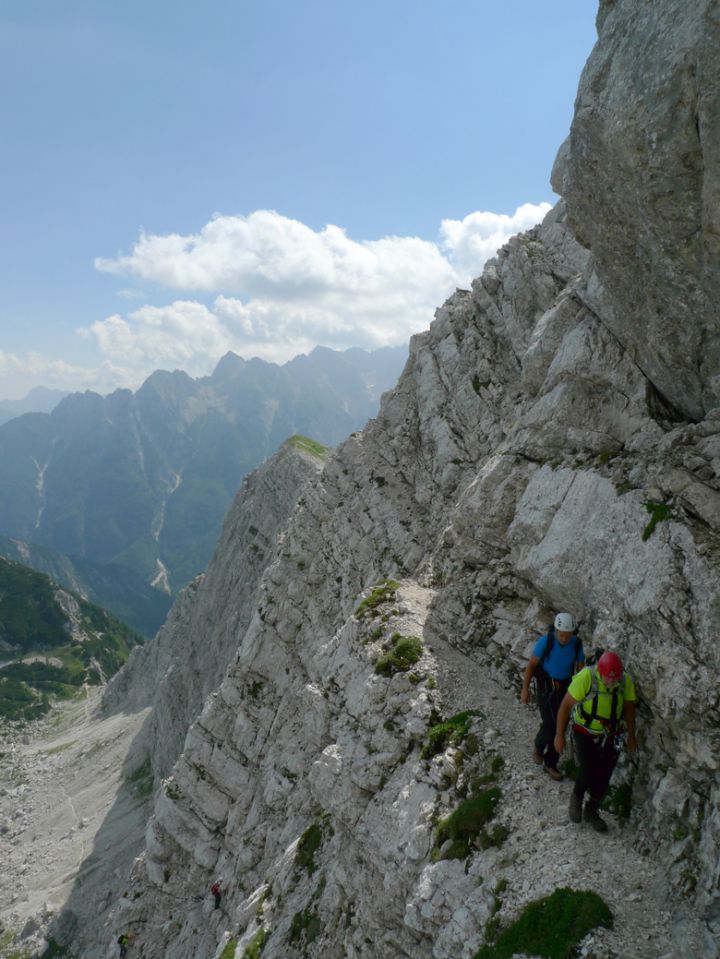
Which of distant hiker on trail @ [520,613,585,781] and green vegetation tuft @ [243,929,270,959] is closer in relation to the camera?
distant hiker on trail @ [520,613,585,781]

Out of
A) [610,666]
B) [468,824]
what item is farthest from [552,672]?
[468,824]

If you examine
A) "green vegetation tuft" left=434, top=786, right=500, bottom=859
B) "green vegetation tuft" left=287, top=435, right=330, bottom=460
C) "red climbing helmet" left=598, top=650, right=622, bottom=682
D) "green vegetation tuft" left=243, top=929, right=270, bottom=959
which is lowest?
"green vegetation tuft" left=243, top=929, right=270, bottom=959

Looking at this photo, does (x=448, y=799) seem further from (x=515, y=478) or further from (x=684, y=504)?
(x=515, y=478)

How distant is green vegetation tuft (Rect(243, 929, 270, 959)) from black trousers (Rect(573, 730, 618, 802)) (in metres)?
15.5

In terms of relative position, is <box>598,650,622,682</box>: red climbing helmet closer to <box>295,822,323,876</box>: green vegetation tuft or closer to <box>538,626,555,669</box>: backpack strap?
<box>538,626,555,669</box>: backpack strap

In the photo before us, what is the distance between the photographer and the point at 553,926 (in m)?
10.8

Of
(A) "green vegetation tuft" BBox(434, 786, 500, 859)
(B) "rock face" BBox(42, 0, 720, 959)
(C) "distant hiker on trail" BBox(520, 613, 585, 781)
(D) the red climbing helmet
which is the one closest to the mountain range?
(B) "rock face" BBox(42, 0, 720, 959)

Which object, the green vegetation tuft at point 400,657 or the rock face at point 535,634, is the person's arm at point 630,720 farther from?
the green vegetation tuft at point 400,657

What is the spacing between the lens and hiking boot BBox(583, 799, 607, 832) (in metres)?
12.5

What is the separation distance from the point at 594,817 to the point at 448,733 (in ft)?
18.1

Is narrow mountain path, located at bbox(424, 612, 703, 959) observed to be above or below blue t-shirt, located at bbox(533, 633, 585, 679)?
below

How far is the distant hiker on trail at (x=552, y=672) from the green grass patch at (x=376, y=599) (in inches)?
438

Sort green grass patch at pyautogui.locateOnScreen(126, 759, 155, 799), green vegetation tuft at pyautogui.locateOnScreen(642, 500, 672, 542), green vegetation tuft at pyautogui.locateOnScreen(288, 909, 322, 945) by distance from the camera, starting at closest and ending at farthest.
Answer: green vegetation tuft at pyautogui.locateOnScreen(642, 500, 672, 542)
green vegetation tuft at pyautogui.locateOnScreen(288, 909, 322, 945)
green grass patch at pyautogui.locateOnScreen(126, 759, 155, 799)

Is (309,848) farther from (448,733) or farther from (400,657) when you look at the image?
(448,733)
